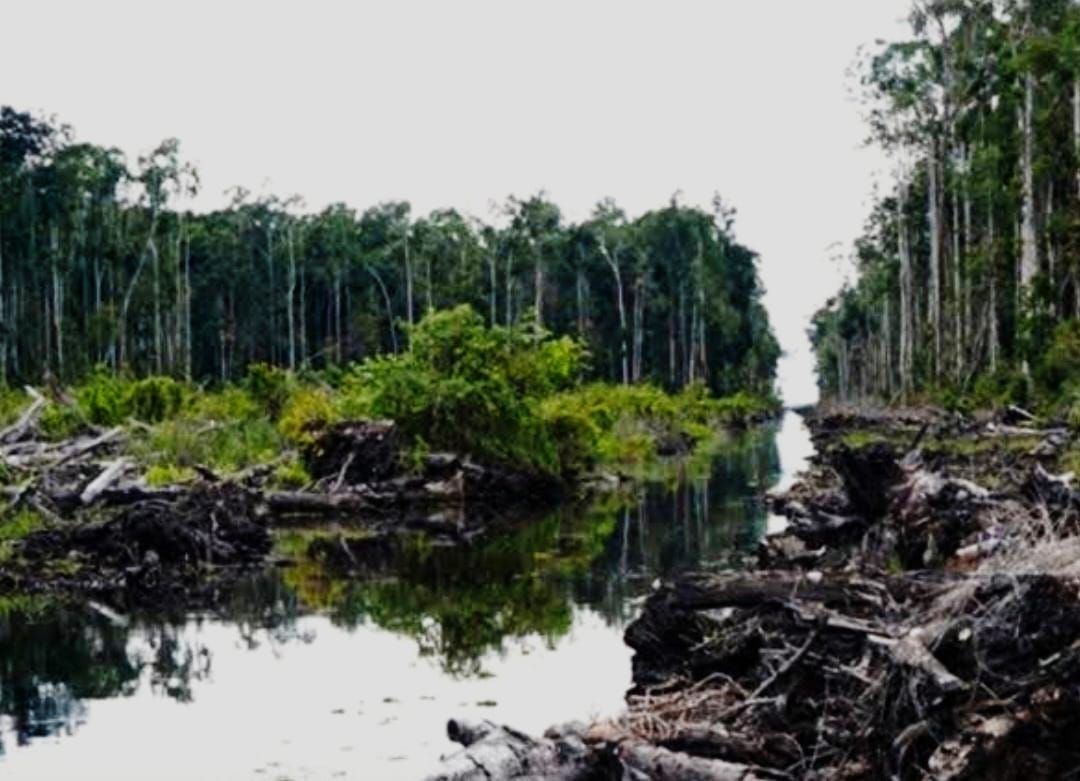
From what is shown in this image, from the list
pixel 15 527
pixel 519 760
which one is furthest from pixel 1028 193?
pixel 519 760

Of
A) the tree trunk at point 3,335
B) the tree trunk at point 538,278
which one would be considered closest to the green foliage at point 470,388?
the tree trunk at point 3,335

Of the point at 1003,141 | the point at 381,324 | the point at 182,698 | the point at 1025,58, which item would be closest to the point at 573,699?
the point at 182,698

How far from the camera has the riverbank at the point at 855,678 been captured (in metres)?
7.20

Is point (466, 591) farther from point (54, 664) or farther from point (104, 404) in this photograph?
point (104, 404)

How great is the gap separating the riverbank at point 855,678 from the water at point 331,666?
3.60 ft

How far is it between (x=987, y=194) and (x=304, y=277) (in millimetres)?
45709

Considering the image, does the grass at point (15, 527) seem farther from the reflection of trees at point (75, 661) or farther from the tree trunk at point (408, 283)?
the tree trunk at point (408, 283)

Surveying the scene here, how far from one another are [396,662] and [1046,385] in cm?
2360

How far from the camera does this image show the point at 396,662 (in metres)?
13.7

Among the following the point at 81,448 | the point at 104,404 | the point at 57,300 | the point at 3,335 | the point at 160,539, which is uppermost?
the point at 57,300

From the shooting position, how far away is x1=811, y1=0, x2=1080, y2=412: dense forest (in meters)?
36.1

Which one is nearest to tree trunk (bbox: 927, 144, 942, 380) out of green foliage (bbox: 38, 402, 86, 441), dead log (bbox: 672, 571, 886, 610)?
green foliage (bbox: 38, 402, 86, 441)

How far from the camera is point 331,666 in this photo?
44.6ft

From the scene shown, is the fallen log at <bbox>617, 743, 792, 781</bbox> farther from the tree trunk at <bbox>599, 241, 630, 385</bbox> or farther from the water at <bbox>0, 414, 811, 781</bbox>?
the tree trunk at <bbox>599, 241, 630, 385</bbox>
